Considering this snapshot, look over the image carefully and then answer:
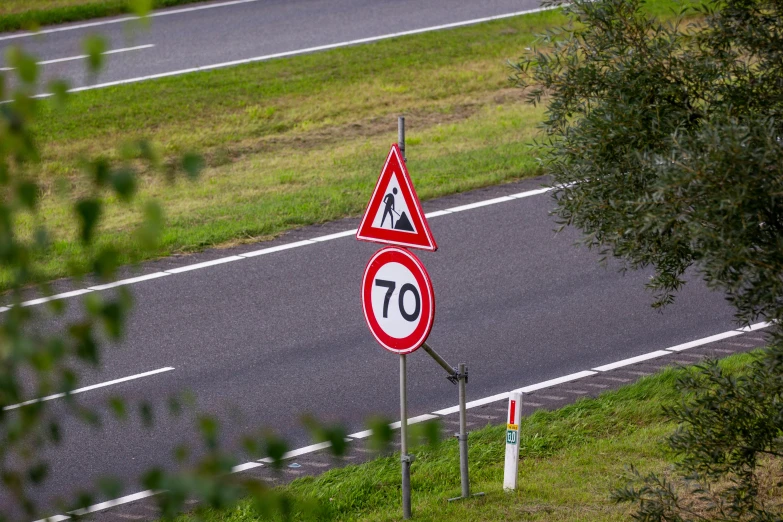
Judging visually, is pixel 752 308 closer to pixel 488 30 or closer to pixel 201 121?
pixel 201 121

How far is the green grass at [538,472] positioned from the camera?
6.76 m

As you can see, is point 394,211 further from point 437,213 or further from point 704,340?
point 437,213

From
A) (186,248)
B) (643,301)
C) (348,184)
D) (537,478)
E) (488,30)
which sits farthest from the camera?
(488,30)

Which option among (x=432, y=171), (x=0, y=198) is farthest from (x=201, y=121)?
(x=0, y=198)

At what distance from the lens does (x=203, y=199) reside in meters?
14.2

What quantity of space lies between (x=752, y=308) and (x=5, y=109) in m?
3.25

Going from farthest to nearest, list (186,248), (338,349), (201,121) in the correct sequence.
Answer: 1. (201,121)
2. (186,248)
3. (338,349)

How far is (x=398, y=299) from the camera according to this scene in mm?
6551

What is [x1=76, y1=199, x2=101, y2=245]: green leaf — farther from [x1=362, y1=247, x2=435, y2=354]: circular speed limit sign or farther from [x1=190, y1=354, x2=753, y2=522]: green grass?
[x1=190, y1=354, x2=753, y2=522]: green grass

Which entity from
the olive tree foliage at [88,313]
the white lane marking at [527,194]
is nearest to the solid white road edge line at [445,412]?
the white lane marking at [527,194]

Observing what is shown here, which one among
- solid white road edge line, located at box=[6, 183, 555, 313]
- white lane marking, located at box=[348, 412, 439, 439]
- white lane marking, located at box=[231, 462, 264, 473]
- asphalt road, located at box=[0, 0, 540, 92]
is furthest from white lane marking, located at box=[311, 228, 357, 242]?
asphalt road, located at box=[0, 0, 540, 92]

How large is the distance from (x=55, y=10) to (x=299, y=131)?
27.3 ft

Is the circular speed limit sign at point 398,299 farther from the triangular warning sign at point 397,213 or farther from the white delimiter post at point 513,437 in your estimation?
the white delimiter post at point 513,437

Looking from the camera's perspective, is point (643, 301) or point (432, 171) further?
point (432, 171)
